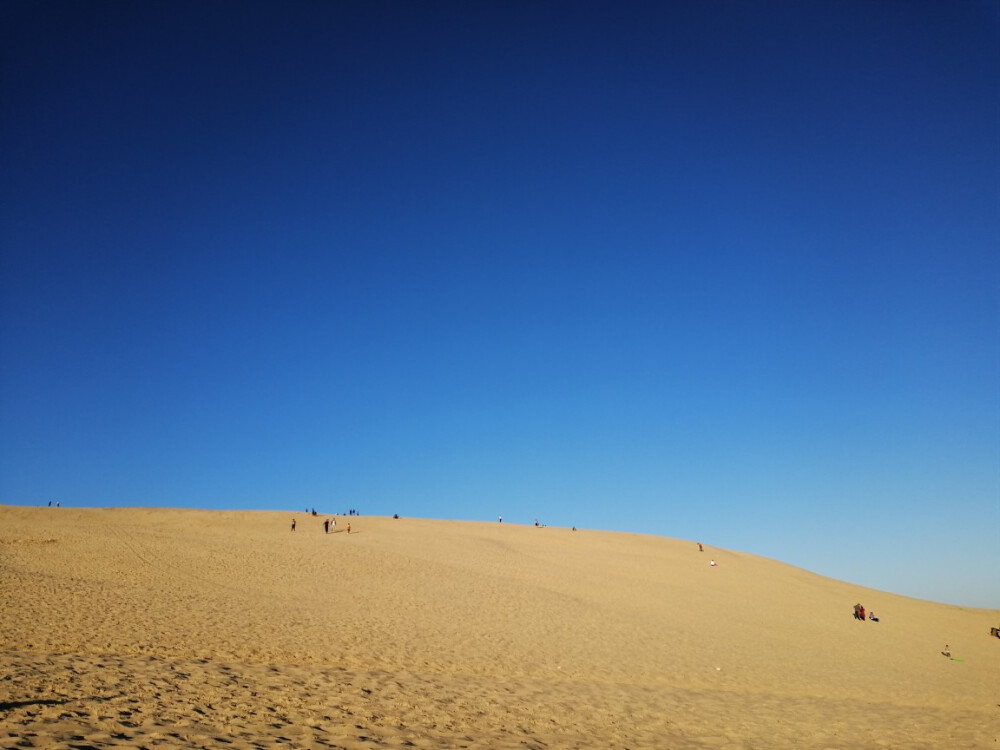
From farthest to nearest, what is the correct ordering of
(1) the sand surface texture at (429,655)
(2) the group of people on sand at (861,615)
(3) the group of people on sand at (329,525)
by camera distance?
(3) the group of people on sand at (329,525), (2) the group of people on sand at (861,615), (1) the sand surface texture at (429,655)

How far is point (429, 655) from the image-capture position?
19391 millimetres

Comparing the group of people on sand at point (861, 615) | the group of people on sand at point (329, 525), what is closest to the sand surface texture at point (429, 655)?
the group of people on sand at point (861, 615)

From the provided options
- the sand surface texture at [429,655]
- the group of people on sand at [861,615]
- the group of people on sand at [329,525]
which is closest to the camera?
the sand surface texture at [429,655]

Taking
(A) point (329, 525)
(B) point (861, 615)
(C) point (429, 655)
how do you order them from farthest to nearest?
(A) point (329, 525), (B) point (861, 615), (C) point (429, 655)

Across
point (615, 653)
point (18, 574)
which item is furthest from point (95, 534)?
point (615, 653)

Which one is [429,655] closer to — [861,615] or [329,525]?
[861,615]

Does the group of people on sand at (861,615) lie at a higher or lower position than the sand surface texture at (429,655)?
lower

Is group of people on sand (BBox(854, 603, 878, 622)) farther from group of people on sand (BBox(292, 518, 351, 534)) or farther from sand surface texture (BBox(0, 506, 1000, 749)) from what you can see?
group of people on sand (BBox(292, 518, 351, 534))

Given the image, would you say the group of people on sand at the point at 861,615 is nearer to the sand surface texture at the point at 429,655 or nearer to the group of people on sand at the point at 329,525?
the sand surface texture at the point at 429,655

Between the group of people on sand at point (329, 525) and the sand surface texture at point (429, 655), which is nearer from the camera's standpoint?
the sand surface texture at point (429, 655)

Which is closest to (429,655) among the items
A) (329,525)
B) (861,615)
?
(861,615)

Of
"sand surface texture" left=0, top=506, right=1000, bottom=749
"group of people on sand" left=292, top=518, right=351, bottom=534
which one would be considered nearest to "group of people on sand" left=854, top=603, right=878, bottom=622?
"sand surface texture" left=0, top=506, right=1000, bottom=749

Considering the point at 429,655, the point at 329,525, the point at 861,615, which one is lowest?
the point at 861,615

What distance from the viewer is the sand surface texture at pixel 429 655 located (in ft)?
37.4
